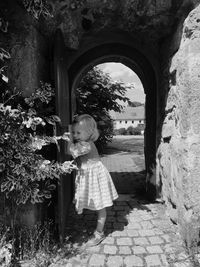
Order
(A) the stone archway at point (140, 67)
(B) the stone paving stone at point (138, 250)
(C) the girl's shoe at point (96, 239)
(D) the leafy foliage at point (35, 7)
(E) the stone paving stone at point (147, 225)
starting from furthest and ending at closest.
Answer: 1. (A) the stone archway at point (140, 67)
2. (E) the stone paving stone at point (147, 225)
3. (C) the girl's shoe at point (96, 239)
4. (B) the stone paving stone at point (138, 250)
5. (D) the leafy foliage at point (35, 7)

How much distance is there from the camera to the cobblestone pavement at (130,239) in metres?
2.55

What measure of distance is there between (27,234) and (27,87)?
156 cm

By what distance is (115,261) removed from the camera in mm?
2562

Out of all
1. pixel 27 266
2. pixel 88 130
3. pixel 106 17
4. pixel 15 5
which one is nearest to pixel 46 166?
pixel 88 130

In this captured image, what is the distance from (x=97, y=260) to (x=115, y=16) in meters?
2.84

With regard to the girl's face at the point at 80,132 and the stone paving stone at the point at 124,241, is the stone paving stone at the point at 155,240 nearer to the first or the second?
the stone paving stone at the point at 124,241

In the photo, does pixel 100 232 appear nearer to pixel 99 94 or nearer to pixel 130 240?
pixel 130 240

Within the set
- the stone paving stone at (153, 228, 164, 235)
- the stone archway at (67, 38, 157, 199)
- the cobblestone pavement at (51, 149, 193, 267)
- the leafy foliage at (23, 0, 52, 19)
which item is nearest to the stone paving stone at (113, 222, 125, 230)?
the cobblestone pavement at (51, 149, 193, 267)

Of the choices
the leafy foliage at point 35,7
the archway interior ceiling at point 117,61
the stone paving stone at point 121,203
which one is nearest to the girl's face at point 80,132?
the leafy foliage at point 35,7

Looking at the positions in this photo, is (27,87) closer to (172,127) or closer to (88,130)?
(88,130)

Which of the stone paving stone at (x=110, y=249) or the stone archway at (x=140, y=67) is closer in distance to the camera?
the stone paving stone at (x=110, y=249)

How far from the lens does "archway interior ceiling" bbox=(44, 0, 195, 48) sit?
2801mm

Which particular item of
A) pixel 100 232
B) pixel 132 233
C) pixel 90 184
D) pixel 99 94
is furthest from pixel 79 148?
pixel 99 94

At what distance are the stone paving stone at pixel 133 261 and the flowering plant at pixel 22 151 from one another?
1.06 metres
